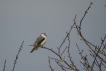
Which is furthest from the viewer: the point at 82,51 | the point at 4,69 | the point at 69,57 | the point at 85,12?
the point at 82,51

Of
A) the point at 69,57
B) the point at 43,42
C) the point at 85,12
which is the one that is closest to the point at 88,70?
the point at 69,57

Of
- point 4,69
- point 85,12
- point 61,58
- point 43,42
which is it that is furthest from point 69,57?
point 43,42

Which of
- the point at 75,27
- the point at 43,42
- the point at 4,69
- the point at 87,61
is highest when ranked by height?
the point at 43,42

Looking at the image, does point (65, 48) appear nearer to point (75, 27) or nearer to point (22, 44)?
point (75, 27)

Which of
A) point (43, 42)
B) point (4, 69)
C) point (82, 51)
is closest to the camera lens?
point (4, 69)

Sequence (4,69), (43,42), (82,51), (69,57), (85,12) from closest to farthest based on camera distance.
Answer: (4,69) < (85,12) < (69,57) < (82,51) < (43,42)

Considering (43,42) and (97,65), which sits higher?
(43,42)

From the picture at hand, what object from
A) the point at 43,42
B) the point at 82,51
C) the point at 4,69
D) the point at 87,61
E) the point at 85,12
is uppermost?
the point at 43,42

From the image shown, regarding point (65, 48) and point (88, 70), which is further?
point (65, 48)

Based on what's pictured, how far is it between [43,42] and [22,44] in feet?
16.8

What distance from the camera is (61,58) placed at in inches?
164

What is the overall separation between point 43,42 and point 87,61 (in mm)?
5301

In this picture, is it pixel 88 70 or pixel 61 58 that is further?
pixel 61 58

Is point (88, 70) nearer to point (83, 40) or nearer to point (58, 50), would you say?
point (83, 40)
